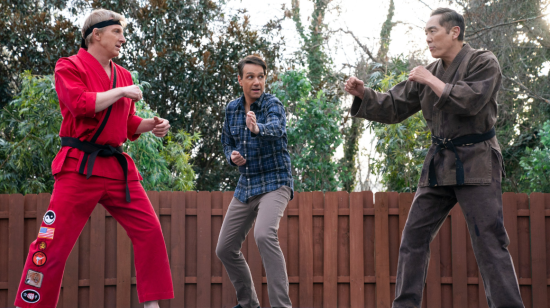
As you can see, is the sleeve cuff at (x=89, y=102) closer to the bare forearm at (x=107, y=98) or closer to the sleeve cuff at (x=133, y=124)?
the bare forearm at (x=107, y=98)

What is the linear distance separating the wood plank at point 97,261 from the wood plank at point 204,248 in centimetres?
93

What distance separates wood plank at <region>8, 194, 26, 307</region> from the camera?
15.3 ft

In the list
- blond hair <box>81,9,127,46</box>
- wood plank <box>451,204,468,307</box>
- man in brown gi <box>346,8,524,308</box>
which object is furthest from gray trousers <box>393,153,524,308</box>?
blond hair <box>81,9,127,46</box>

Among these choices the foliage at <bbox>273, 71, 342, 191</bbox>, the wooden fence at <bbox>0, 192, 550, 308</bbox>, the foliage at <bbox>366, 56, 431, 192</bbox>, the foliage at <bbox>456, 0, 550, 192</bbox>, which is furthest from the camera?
the foliage at <bbox>456, 0, 550, 192</bbox>

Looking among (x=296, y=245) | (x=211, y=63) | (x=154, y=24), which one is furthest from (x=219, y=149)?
(x=296, y=245)

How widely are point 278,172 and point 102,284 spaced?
2378mm

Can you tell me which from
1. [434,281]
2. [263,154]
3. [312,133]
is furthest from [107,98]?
[312,133]

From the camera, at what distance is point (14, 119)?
7719mm

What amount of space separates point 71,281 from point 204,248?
1.31 meters

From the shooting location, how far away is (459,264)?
15.3 feet

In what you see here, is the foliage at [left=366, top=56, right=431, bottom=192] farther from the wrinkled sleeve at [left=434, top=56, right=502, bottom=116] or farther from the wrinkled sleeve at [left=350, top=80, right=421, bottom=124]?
the wrinkled sleeve at [left=434, top=56, right=502, bottom=116]

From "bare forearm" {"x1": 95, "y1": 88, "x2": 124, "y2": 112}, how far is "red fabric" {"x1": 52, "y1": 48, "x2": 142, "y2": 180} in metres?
0.03

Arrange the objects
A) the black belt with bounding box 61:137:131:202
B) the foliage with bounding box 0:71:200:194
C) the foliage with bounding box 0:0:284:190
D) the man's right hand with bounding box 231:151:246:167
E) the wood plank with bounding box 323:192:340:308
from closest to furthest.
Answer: the black belt with bounding box 61:137:131:202, the man's right hand with bounding box 231:151:246:167, the wood plank with bounding box 323:192:340:308, the foliage with bounding box 0:71:200:194, the foliage with bounding box 0:0:284:190

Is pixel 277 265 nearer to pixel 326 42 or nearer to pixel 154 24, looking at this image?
pixel 154 24
